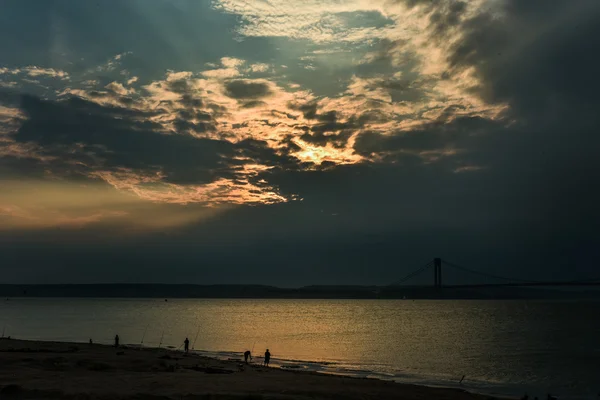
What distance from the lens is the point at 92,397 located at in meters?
23.3

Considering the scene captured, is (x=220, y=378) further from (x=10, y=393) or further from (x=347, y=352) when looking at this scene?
(x=347, y=352)

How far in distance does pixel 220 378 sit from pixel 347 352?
109 ft

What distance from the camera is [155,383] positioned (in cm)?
2733

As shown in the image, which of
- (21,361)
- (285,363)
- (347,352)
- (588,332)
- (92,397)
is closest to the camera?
(92,397)

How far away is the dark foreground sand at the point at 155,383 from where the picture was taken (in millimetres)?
24328

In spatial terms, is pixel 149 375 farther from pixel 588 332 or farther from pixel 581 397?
pixel 588 332

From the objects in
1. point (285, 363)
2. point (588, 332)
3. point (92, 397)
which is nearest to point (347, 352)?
point (285, 363)

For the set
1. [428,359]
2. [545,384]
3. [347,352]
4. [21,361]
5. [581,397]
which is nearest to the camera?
[21,361]

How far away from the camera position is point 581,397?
36.0 m

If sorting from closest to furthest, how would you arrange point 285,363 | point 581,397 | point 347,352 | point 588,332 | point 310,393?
point 310,393
point 581,397
point 285,363
point 347,352
point 588,332

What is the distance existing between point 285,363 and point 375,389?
1935 centimetres

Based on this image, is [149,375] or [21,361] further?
[21,361]

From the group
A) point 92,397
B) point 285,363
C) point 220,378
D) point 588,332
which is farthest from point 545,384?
point 588,332

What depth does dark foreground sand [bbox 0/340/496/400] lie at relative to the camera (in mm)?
24328
